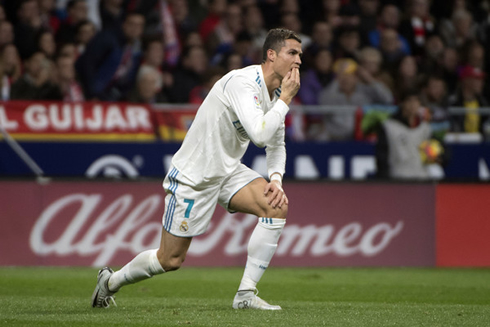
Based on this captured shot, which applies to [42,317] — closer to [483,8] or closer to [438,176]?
[438,176]

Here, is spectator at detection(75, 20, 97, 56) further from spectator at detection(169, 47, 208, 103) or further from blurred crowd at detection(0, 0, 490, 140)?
spectator at detection(169, 47, 208, 103)

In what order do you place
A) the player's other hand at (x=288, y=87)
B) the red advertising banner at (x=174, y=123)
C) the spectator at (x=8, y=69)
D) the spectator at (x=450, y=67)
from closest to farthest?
the player's other hand at (x=288, y=87) → the spectator at (x=8, y=69) → the red advertising banner at (x=174, y=123) → the spectator at (x=450, y=67)

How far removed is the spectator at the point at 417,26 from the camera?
1456 centimetres

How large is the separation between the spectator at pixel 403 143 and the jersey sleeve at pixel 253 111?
Answer: 5916 millimetres

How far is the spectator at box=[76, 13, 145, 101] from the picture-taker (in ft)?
39.0

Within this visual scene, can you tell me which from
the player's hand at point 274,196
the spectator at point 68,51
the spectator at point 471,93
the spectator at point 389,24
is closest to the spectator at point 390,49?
the spectator at point 389,24

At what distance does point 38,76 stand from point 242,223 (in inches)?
135

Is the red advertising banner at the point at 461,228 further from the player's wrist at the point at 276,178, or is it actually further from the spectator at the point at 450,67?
the player's wrist at the point at 276,178

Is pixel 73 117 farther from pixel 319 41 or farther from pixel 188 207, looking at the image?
pixel 188 207

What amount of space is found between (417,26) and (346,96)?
118 inches

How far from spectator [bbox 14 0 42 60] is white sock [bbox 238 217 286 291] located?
6.97m

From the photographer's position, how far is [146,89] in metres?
11.7

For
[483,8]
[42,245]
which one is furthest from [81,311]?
[483,8]

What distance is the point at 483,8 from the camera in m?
15.5
